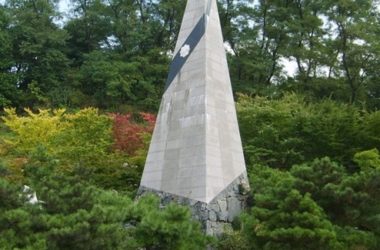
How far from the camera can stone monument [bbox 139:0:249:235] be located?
1004cm

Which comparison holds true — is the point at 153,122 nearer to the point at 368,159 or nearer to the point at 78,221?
the point at 368,159

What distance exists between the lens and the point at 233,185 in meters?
10.5

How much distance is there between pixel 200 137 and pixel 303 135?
513cm

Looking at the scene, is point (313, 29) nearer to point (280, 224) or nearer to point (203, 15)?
point (203, 15)

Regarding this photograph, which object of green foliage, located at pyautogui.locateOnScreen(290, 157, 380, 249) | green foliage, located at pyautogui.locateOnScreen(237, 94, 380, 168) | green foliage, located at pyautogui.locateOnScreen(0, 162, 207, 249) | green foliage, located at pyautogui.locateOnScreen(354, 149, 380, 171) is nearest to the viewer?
green foliage, located at pyautogui.locateOnScreen(0, 162, 207, 249)

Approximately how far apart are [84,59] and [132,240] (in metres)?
20.6

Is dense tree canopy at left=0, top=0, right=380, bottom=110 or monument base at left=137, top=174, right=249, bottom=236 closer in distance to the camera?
monument base at left=137, top=174, right=249, bottom=236

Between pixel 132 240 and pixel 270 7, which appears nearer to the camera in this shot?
pixel 132 240

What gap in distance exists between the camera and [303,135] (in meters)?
14.6

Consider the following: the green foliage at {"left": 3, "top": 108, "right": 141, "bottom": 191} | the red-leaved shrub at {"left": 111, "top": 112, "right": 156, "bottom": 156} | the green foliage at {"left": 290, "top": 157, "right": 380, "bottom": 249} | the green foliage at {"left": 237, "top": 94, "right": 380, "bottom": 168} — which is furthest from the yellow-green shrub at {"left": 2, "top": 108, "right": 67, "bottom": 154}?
the green foliage at {"left": 290, "top": 157, "right": 380, "bottom": 249}

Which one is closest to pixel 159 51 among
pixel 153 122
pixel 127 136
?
pixel 153 122

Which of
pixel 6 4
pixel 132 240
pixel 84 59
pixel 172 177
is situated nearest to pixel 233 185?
pixel 172 177

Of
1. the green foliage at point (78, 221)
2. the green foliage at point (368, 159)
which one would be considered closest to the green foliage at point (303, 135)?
the green foliage at point (368, 159)

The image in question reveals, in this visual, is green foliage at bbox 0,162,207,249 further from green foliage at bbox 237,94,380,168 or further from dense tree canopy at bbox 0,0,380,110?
dense tree canopy at bbox 0,0,380,110
